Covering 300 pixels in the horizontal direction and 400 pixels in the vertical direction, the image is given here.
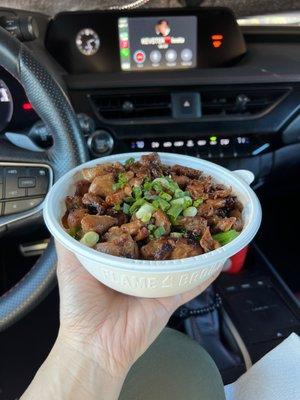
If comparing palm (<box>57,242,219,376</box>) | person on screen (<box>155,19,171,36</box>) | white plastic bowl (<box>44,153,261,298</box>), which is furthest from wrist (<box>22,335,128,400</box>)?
person on screen (<box>155,19,171,36</box>)

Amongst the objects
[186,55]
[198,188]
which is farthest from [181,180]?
[186,55]

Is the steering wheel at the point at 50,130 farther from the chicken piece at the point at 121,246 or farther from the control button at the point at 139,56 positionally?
the control button at the point at 139,56

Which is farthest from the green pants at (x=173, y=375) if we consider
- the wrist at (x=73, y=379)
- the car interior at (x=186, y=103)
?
the car interior at (x=186, y=103)

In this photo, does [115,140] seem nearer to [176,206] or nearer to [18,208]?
[18,208]

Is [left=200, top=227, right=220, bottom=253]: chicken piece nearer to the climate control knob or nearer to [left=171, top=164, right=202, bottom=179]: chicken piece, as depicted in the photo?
[left=171, top=164, right=202, bottom=179]: chicken piece

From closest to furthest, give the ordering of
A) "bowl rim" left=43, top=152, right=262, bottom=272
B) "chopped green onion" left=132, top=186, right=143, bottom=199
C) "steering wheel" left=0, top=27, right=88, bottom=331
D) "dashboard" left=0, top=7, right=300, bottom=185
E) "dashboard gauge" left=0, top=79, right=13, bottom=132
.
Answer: "bowl rim" left=43, top=152, right=262, bottom=272 < "chopped green onion" left=132, top=186, right=143, bottom=199 < "steering wheel" left=0, top=27, right=88, bottom=331 < "dashboard gauge" left=0, top=79, right=13, bottom=132 < "dashboard" left=0, top=7, right=300, bottom=185

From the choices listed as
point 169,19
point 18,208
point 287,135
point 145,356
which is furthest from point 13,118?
point 287,135
